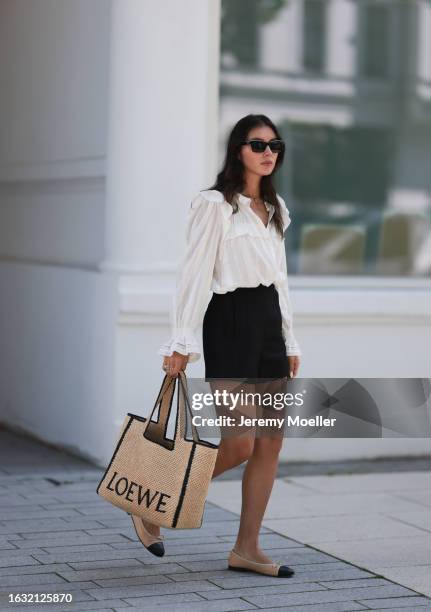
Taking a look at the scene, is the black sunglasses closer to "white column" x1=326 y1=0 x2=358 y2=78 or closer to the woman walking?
the woman walking

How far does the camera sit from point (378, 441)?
27.0 ft

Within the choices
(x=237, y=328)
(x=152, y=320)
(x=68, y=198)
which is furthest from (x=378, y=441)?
(x=237, y=328)

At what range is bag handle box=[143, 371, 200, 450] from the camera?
5.07 metres

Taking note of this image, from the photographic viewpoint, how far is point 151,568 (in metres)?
5.44

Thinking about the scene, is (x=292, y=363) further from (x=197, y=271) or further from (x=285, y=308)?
(x=197, y=271)

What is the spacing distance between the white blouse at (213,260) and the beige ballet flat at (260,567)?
0.89 meters

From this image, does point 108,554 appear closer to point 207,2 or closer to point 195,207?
point 195,207

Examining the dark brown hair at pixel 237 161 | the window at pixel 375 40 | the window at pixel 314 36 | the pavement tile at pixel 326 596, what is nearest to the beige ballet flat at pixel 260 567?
the pavement tile at pixel 326 596

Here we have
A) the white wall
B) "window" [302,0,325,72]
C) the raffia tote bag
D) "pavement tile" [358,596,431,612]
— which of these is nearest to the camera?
"pavement tile" [358,596,431,612]

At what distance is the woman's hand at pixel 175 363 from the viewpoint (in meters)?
5.14

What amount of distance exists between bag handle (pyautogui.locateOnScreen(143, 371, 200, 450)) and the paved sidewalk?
23.5 inches

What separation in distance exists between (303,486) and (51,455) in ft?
5.82

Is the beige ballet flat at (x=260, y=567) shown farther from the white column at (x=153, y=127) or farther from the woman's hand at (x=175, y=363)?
the white column at (x=153, y=127)

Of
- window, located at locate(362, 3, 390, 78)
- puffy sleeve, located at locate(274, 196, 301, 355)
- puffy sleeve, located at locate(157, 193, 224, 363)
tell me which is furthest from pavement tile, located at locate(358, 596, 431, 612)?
window, located at locate(362, 3, 390, 78)
